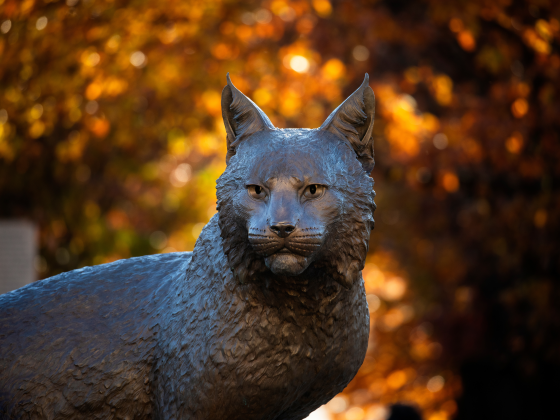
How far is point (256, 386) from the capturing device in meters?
2.53

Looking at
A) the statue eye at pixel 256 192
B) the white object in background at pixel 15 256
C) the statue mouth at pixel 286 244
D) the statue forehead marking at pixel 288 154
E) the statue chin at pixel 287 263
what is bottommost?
the statue chin at pixel 287 263

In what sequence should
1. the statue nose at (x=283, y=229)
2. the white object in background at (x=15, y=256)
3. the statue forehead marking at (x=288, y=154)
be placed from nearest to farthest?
the statue nose at (x=283, y=229), the statue forehead marking at (x=288, y=154), the white object in background at (x=15, y=256)

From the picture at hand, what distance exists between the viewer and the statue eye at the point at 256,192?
2.36m

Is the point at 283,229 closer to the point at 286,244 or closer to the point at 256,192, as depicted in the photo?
the point at 286,244

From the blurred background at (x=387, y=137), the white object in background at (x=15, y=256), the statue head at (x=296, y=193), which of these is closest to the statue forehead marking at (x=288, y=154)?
the statue head at (x=296, y=193)

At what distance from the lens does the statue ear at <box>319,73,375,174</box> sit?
2529mm

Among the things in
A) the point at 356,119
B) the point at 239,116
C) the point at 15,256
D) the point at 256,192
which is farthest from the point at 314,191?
the point at 15,256

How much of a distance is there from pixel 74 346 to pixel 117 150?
9873 mm

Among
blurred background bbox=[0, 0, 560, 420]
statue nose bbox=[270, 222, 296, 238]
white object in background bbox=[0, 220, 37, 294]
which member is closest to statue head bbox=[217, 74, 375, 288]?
statue nose bbox=[270, 222, 296, 238]

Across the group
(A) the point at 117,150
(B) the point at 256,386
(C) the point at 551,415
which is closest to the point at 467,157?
(C) the point at 551,415

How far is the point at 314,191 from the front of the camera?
7.73 ft

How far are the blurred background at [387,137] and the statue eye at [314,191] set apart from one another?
4829 millimetres

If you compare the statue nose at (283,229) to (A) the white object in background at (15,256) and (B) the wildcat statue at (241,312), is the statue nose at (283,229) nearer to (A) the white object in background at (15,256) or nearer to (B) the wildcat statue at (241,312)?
(B) the wildcat statue at (241,312)

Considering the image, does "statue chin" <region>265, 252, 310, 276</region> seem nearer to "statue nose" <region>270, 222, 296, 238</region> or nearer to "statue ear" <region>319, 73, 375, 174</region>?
"statue nose" <region>270, 222, 296, 238</region>
